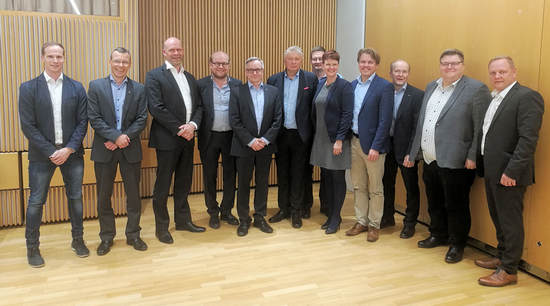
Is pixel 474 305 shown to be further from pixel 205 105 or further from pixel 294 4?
pixel 294 4

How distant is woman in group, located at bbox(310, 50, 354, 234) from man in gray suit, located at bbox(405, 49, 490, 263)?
2.00 ft

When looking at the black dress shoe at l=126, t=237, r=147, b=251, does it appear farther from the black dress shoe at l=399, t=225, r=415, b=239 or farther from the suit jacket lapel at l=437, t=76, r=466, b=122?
the suit jacket lapel at l=437, t=76, r=466, b=122

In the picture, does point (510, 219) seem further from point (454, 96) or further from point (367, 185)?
point (367, 185)

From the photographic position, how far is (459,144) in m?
3.68

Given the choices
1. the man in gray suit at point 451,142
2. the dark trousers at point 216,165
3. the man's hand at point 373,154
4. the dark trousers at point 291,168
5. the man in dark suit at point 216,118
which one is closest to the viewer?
the man in gray suit at point 451,142

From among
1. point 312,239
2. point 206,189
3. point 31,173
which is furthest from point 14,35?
point 312,239

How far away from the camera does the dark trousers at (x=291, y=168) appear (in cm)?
456

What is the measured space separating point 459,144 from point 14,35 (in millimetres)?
4026

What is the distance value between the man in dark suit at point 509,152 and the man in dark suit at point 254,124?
183 centimetres

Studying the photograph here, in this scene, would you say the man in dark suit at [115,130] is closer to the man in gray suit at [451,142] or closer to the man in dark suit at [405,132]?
the man in dark suit at [405,132]

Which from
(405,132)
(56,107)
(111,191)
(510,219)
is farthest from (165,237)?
(510,219)

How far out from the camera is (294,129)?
452 centimetres

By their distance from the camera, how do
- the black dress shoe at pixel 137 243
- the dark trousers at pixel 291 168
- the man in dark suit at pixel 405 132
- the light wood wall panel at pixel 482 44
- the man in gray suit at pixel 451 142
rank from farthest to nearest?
the dark trousers at pixel 291 168 < the man in dark suit at pixel 405 132 < the black dress shoe at pixel 137 243 < the man in gray suit at pixel 451 142 < the light wood wall panel at pixel 482 44

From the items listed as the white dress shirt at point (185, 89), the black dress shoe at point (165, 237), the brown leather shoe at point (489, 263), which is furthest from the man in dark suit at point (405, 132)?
the black dress shoe at point (165, 237)
